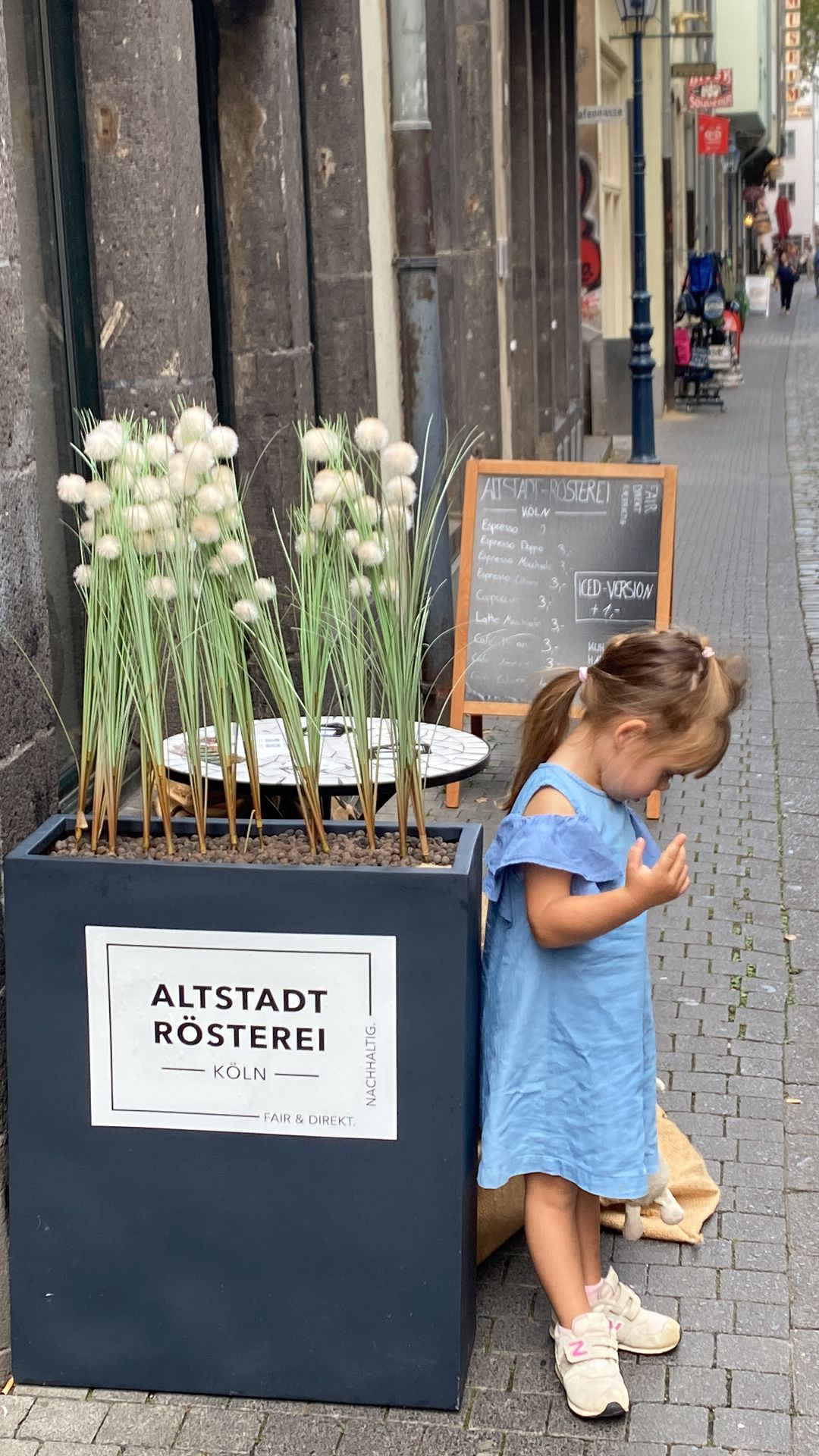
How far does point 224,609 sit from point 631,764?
29.0 inches

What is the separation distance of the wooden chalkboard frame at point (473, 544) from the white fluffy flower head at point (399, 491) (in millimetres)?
3664

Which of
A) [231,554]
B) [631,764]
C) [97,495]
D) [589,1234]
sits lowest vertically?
[589,1234]

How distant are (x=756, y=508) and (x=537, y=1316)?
12.4 meters

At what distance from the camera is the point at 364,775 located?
3.28 metres

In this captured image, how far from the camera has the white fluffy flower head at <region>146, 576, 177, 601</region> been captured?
10.1 ft

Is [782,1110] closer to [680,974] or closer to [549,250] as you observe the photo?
[680,974]

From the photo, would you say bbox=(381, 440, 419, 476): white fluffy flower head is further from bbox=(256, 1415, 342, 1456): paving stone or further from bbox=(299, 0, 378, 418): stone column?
bbox=(299, 0, 378, 418): stone column

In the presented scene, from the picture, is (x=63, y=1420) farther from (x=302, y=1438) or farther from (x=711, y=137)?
(x=711, y=137)

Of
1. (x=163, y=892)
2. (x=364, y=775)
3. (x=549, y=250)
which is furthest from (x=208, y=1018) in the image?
(x=549, y=250)

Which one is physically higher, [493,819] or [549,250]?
[549,250]

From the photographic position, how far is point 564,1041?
320 centimetres

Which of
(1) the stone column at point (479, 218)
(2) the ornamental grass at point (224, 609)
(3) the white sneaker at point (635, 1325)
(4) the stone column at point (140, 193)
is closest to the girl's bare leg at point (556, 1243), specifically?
Result: (3) the white sneaker at point (635, 1325)

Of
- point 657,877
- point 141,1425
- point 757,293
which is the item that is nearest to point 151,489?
point 657,877

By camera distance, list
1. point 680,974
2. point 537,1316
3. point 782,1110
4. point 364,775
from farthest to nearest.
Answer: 1. point 680,974
2. point 782,1110
3. point 537,1316
4. point 364,775
